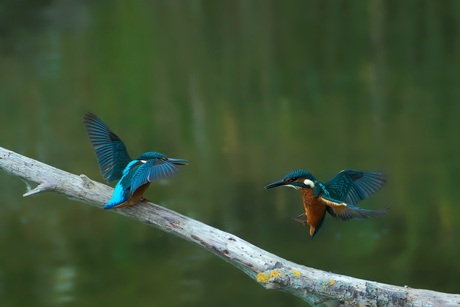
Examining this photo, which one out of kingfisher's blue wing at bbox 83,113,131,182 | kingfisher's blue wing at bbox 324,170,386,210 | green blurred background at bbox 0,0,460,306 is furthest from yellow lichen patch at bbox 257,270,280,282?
green blurred background at bbox 0,0,460,306

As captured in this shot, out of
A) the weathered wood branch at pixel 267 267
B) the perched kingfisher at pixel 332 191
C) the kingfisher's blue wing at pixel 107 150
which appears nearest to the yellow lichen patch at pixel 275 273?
the weathered wood branch at pixel 267 267

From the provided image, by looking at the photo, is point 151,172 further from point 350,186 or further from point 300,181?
point 350,186

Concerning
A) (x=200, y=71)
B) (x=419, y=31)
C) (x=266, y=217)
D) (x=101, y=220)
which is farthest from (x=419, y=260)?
(x=419, y=31)

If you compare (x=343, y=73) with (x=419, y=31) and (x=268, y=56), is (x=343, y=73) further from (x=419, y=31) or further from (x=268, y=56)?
(x=419, y=31)

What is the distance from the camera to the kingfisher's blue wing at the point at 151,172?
2832mm

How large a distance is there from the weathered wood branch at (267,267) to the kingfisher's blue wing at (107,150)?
0.13 m

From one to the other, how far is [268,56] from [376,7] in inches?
104

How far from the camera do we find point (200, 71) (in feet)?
34.6

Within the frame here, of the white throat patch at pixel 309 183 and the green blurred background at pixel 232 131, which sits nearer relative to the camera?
the white throat patch at pixel 309 183

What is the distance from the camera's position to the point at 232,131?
26.9 ft

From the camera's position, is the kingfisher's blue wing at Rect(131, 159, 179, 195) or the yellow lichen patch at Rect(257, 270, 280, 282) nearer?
the yellow lichen patch at Rect(257, 270, 280, 282)

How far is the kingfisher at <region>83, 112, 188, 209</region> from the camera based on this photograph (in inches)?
112

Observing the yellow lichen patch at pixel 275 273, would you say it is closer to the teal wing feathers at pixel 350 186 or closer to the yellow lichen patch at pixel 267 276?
the yellow lichen patch at pixel 267 276

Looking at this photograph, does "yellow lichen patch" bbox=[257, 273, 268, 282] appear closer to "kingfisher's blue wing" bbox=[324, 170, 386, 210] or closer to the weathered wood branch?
the weathered wood branch
